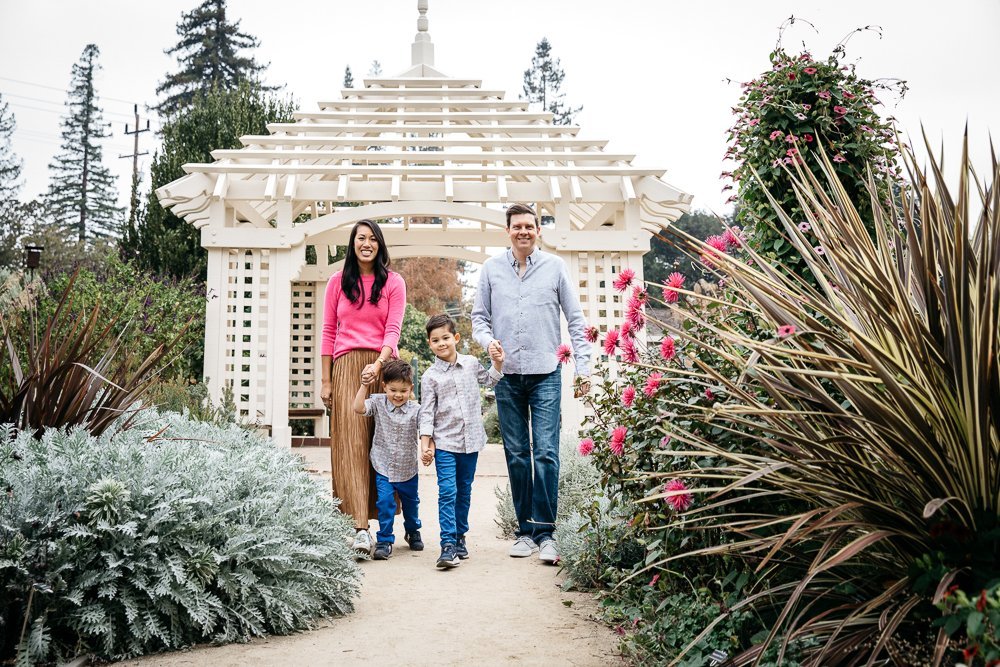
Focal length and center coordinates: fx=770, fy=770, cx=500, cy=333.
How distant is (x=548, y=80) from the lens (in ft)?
108

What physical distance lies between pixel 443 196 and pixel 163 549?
672 cm

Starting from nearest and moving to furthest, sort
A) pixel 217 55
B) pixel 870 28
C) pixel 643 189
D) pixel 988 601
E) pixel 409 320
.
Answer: pixel 988 601 < pixel 870 28 < pixel 643 189 < pixel 409 320 < pixel 217 55

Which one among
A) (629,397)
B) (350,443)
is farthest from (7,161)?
(629,397)

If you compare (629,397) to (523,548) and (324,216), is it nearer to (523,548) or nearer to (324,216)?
(523,548)

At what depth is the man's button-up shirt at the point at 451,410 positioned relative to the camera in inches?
177

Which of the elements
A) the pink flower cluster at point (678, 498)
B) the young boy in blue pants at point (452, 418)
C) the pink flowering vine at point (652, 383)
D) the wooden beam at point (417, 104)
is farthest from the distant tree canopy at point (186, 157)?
the pink flower cluster at point (678, 498)

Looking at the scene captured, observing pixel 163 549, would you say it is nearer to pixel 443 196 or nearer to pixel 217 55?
pixel 443 196

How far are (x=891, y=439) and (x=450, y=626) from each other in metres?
1.93

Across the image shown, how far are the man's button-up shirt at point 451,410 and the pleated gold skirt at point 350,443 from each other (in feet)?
1.36

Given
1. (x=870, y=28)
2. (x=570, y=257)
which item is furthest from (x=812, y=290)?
(x=570, y=257)

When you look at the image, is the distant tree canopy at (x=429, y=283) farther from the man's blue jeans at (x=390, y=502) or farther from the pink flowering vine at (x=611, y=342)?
the pink flowering vine at (x=611, y=342)

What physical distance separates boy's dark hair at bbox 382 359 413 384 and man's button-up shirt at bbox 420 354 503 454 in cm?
12

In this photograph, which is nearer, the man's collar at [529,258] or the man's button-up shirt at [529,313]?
the man's button-up shirt at [529,313]

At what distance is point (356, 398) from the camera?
4570 mm
